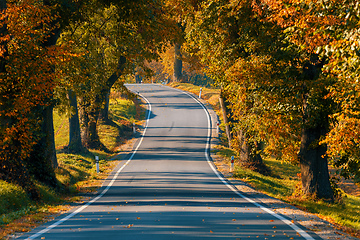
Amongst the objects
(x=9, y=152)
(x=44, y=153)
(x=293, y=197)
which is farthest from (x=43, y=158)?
(x=293, y=197)

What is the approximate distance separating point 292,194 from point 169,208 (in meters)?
5.75

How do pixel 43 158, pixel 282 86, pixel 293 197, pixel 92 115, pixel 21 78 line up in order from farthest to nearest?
pixel 92 115 < pixel 293 197 < pixel 43 158 < pixel 282 86 < pixel 21 78

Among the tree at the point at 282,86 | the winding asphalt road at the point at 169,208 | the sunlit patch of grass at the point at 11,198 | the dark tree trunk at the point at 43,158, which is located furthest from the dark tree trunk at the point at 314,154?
the sunlit patch of grass at the point at 11,198

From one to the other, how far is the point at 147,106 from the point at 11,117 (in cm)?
3011

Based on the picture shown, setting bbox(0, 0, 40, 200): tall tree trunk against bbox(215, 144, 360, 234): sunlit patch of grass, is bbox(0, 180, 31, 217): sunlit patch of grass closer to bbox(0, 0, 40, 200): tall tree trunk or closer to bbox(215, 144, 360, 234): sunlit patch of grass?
bbox(0, 0, 40, 200): tall tree trunk

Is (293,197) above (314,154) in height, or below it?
below

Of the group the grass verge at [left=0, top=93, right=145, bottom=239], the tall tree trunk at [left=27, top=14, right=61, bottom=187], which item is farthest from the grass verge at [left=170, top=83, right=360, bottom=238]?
the tall tree trunk at [left=27, top=14, right=61, bottom=187]

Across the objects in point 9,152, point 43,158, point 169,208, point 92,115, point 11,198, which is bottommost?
point 169,208

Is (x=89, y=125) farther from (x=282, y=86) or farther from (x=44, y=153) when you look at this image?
(x=282, y=86)

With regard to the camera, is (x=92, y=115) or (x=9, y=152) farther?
(x=92, y=115)

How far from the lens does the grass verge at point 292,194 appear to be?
11012 millimetres

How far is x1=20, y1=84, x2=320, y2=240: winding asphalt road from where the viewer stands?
8.15 metres

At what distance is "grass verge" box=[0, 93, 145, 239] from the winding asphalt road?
1.86ft

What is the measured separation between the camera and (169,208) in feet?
37.2
